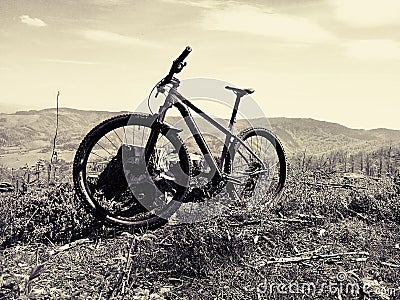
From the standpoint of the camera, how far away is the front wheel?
605 cm

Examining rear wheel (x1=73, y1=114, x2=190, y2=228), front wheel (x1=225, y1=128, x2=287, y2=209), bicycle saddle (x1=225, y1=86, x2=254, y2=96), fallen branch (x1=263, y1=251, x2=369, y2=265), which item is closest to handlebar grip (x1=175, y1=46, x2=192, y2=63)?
rear wheel (x1=73, y1=114, x2=190, y2=228)

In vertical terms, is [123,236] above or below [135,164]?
below

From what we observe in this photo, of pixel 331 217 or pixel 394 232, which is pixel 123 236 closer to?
pixel 331 217

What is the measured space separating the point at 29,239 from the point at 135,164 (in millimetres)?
1458

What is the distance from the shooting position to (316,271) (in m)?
4.52

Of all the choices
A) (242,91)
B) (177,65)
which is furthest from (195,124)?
(242,91)

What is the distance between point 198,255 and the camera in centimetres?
449

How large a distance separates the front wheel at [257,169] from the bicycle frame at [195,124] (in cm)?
8

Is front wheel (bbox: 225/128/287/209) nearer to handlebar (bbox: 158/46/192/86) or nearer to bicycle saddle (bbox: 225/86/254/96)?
bicycle saddle (bbox: 225/86/254/96)

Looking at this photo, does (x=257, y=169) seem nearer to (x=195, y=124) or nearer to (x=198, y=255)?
(x=195, y=124)

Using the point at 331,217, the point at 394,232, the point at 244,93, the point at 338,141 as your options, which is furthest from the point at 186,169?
the point at 338,141

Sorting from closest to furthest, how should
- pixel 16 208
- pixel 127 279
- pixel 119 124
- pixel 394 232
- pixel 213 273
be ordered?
pixel 127 279
pixel 213 273
pixel 119 124
pixel 16 208
pixel 394 232

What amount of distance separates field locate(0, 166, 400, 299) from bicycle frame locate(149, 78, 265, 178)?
679 mm

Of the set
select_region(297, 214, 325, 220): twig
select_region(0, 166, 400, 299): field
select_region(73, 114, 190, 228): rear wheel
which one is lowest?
select_region(0, 166, 400, 299): field
